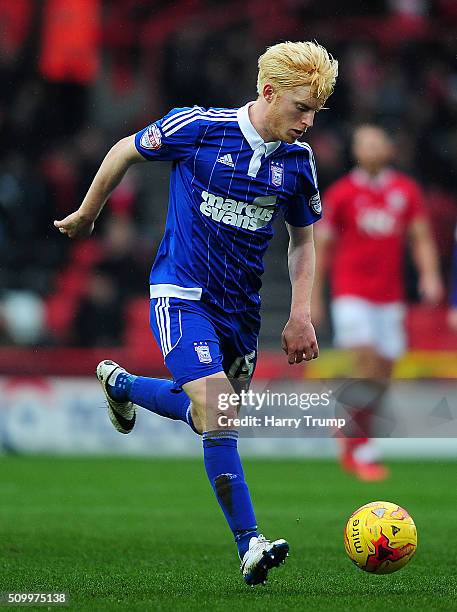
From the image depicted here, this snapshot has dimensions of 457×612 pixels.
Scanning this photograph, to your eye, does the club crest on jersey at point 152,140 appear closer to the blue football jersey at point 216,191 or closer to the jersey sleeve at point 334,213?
the blue football jersey at point 216,191

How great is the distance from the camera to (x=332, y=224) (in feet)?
34.0

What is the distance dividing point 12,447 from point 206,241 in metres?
7.01

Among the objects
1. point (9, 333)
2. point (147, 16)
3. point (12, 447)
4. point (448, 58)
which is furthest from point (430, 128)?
→ point (12, 447)

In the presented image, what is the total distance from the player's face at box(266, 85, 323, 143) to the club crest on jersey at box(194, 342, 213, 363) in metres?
0.91

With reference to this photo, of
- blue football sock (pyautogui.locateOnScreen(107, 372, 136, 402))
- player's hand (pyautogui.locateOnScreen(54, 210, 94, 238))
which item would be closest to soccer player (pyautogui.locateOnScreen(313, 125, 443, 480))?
blue football sock (pyautogui.locateOnScreen(107, 372, 136, 402))

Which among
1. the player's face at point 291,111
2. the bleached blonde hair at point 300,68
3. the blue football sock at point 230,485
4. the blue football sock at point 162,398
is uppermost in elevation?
the bleached blonde hair at point 300,68

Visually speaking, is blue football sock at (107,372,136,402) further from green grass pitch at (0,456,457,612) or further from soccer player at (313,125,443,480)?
soccer player at (313,125,443,480)

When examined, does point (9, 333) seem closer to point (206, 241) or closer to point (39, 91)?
point (39, 91)

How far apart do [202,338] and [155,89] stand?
12.3 meters

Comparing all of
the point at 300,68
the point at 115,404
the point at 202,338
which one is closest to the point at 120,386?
the point at 115,404

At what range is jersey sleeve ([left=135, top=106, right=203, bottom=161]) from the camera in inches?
215

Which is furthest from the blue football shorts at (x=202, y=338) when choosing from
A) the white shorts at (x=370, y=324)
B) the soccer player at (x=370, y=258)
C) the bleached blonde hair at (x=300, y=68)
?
the white shorts at (x=370, y=324)

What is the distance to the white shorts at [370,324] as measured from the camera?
10.5m

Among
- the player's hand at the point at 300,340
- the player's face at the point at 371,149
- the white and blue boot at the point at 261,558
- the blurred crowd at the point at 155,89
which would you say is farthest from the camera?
the blurred crowd at the point at 155,89
